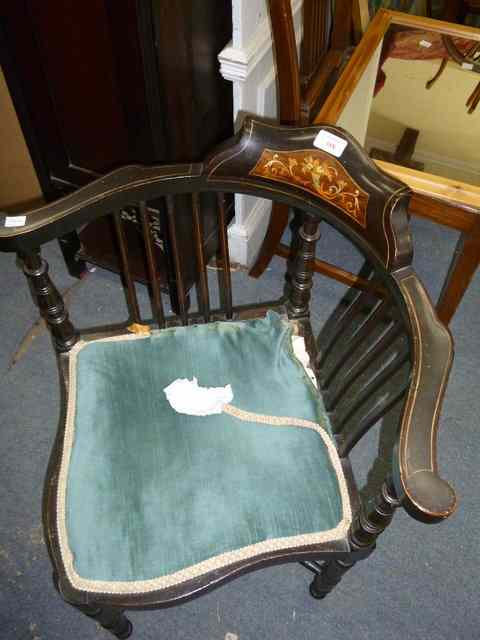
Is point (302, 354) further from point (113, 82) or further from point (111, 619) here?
point (113, 82)

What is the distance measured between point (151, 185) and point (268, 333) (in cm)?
44

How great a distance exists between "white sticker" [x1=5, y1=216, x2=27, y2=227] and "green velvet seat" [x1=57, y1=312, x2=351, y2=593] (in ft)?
1.16

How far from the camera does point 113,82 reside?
4.60 feet

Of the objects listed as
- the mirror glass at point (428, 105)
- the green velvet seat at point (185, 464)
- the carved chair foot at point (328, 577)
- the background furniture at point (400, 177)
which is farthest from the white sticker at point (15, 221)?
the mirror glass at point (428, 105)

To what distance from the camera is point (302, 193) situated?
1.11 metres

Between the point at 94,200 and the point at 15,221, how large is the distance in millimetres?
150

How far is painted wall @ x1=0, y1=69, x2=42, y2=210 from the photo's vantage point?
191 centimetres

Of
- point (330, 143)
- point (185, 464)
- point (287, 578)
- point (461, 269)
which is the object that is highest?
point (330, 143)

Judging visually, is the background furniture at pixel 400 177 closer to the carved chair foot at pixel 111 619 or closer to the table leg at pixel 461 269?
the table leg at pixel 461 269

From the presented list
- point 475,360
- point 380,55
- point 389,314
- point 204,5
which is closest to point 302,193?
point 389,314

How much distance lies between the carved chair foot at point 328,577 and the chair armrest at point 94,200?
83cm

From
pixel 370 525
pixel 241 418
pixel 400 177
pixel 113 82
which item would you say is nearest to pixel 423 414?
pixel 370 525

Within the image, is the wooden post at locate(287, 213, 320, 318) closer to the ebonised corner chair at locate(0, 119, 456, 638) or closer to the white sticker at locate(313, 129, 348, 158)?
the ebonised corner chair at locate(0, 119, 456, 638)

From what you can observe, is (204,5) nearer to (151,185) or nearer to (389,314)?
(151,185)
